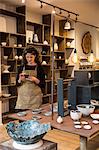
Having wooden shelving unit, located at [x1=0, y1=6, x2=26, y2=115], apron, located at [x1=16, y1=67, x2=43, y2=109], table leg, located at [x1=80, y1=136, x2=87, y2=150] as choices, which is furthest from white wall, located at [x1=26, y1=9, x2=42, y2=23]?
table leg, located at [x1=80, y1=136, x2=87, y2=150]

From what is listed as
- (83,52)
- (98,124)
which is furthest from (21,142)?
(83,52)

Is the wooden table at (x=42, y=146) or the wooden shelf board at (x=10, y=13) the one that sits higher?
the wooden shelf board at (x=10, y=13)

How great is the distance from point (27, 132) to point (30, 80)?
1.70m

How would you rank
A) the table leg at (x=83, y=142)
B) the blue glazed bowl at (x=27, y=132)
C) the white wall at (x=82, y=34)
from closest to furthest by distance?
1. the blue glazed bowl at (x=27, y=132)
2. the table leg at (x=83, y=142)
3. the white wall at (x=82, y=34)

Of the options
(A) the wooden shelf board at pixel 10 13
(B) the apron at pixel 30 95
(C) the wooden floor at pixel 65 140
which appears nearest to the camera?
(C) the wooden floor at pixel 65 140

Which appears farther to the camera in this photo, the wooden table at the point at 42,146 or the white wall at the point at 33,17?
the white wall at the point at 33,17

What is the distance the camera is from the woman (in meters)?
3.19

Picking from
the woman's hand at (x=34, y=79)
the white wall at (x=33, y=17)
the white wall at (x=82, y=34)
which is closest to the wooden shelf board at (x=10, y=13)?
the white wall at (x=33, y=17)

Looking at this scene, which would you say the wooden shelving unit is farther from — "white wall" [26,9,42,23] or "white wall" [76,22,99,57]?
"white wall" [76,22,99,57]

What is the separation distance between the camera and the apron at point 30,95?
327 centimetres

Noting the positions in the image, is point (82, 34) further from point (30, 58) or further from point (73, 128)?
point (73, 128)

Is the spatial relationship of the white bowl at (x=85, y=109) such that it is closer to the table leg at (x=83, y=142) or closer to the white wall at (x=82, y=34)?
the table leg at (x=83, y=142)

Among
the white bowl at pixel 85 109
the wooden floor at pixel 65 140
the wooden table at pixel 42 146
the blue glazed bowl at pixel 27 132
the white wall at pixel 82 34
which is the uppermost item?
the white wall at pixel 82 34

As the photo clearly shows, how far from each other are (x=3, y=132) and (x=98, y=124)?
242cm
